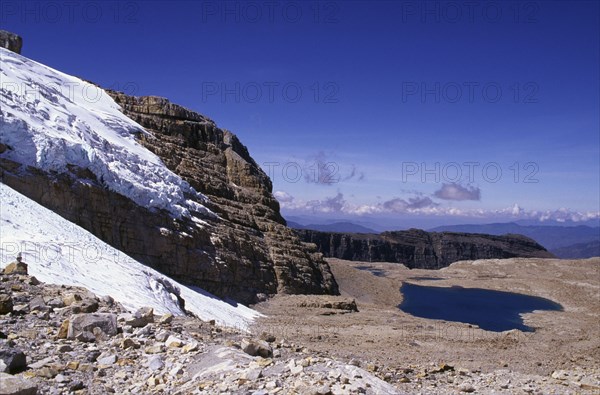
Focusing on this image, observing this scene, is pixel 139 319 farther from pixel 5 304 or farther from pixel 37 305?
pixel 5 304

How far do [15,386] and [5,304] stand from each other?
4.12m

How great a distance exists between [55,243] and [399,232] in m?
140

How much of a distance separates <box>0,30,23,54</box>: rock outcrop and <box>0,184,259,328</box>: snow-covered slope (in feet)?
73.6

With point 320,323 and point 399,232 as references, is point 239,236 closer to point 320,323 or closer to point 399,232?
point 320,323

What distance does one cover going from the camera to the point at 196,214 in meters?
33.8

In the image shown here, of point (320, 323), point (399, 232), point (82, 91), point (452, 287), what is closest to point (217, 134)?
point (82, 91)

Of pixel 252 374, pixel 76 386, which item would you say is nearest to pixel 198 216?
pixel 76 386

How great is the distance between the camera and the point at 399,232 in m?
152

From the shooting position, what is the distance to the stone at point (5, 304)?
31.1ft

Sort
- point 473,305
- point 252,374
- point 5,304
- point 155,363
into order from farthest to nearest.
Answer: point 473,305 < point 5,304 < point 155,363 < point 252,374

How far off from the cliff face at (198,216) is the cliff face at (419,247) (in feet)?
280

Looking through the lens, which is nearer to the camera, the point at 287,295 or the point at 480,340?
the point at 480,340

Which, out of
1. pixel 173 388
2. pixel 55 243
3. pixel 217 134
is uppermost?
pixel 217 134

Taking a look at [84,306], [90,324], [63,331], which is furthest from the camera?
[84,306]
